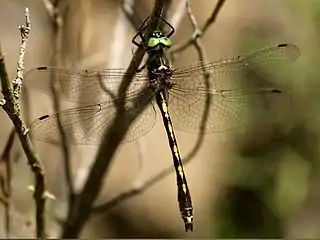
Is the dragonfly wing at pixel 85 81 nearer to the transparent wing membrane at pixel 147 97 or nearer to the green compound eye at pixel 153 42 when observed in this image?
the transparent wing membrane at pixel 147 97

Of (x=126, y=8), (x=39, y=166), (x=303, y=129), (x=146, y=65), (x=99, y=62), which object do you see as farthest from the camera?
(x=303, y=129)

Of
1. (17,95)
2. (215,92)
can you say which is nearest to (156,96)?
(215,92)

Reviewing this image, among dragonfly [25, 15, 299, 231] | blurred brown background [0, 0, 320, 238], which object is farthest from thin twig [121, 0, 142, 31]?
blurred brown background [0, 0, 320, 238]

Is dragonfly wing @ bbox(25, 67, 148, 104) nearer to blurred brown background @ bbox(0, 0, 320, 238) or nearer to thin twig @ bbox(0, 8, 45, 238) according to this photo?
thin twig @ bbox(0, 8, 45, 238)

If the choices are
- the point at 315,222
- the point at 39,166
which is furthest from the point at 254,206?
the point at 39,166

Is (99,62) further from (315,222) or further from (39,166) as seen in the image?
(315,222)

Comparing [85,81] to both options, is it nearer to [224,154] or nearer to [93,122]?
[93,122]
